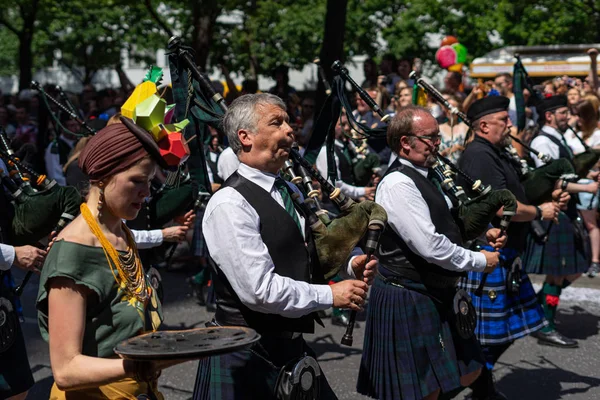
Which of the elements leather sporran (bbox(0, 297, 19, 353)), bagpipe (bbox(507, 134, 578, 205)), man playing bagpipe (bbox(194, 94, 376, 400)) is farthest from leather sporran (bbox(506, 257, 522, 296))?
leather sporran (bbox(0, 297, 19, 353))

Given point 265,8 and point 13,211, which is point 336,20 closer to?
point 13,211

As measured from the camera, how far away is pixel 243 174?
3113 millimetres

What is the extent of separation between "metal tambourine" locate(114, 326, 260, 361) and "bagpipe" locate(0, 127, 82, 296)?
2186 mm

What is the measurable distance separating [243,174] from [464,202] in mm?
1741

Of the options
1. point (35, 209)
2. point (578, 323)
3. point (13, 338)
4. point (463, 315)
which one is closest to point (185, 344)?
point (13, 338)

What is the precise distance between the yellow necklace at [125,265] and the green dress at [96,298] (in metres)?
0.02

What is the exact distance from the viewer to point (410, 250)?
160 inches

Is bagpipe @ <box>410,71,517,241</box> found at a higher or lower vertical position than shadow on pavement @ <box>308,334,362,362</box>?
higher

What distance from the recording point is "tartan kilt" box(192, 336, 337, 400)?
306 centimetres

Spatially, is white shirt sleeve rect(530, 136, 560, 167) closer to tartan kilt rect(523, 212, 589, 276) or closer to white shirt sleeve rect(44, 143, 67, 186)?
tartan kilt rect(523, 212, 589, 276)

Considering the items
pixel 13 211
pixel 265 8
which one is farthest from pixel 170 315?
pixel 265 8

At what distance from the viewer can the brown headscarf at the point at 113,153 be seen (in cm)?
248

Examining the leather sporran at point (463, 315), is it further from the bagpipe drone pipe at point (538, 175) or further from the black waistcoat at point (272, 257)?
the bagpipe drone pipe at point (538, 175)

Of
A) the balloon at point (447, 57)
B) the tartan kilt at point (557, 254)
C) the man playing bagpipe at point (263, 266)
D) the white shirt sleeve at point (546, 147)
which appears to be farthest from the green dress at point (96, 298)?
the balloon at point (447, 57)
